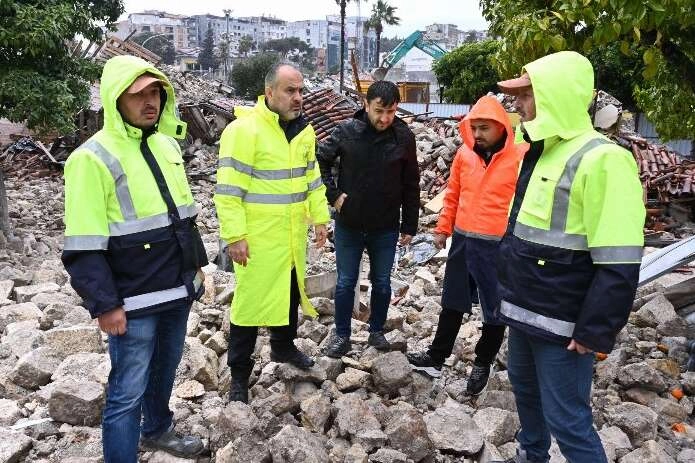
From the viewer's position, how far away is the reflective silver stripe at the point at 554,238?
228 cm

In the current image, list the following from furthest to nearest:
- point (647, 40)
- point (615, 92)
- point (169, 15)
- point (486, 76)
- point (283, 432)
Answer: point (169, 15) < point (486, 76) < point (615, 92) < point (647, 40) < point (283, 432)

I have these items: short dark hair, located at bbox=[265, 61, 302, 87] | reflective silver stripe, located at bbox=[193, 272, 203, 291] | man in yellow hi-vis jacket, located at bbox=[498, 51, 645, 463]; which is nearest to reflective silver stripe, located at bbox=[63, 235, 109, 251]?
reflective silver stripe, located at bbox=[193, 272, 203, 291]

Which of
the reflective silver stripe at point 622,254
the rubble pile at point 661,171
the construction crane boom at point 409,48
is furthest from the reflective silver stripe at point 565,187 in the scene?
the construction crane boom at point 409,48

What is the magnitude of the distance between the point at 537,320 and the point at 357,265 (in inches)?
75.6

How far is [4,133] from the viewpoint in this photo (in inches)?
703

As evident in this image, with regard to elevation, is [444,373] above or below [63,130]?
below

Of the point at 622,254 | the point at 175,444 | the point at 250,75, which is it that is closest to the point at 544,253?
the point at 622,254

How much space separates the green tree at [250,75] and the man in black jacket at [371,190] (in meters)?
35.3

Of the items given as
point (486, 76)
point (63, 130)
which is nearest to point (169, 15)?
point (486, 76)

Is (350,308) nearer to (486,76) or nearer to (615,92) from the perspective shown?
(615,92)

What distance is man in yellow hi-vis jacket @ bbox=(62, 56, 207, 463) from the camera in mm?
2416

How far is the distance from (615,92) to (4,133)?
76.5 ft

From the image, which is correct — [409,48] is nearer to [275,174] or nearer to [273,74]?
[273,74]

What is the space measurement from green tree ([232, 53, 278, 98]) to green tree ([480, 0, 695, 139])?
114ft
